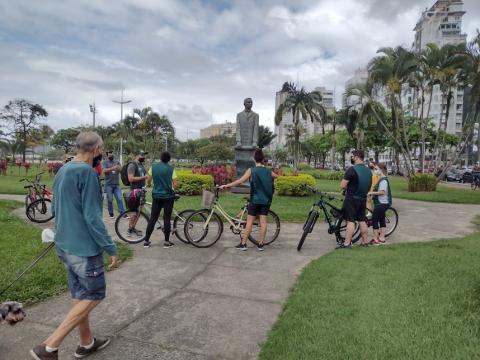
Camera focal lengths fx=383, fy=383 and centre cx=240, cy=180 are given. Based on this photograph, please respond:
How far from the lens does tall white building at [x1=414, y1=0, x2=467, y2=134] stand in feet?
270

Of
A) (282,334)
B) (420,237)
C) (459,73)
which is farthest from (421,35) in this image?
(282,334)

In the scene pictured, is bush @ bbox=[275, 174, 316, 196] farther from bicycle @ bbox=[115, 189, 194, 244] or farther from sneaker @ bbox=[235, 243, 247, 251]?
sneaker @ bbox=[235, 243, 247, 251]

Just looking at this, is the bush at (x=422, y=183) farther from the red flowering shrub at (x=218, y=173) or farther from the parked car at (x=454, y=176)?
the parked car at (x=454, y=176)

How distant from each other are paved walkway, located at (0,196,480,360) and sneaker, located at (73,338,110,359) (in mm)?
75

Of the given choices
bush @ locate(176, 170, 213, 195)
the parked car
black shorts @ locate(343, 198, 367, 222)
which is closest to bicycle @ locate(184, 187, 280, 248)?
black shorts @ locate(343, 198, 367, 222)

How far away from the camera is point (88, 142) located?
2.93m

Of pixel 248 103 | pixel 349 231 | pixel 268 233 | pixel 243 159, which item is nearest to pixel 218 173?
pixel 243 159

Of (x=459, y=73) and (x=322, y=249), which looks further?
(x=459, y=73)

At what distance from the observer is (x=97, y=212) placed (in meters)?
2.87

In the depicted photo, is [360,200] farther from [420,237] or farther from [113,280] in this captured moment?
[113,280]

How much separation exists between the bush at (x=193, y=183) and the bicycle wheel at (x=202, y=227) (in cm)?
657

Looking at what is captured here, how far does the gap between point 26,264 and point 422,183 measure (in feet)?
61.3

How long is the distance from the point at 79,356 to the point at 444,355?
2881mm

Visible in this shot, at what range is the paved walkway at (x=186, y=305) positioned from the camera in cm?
329
